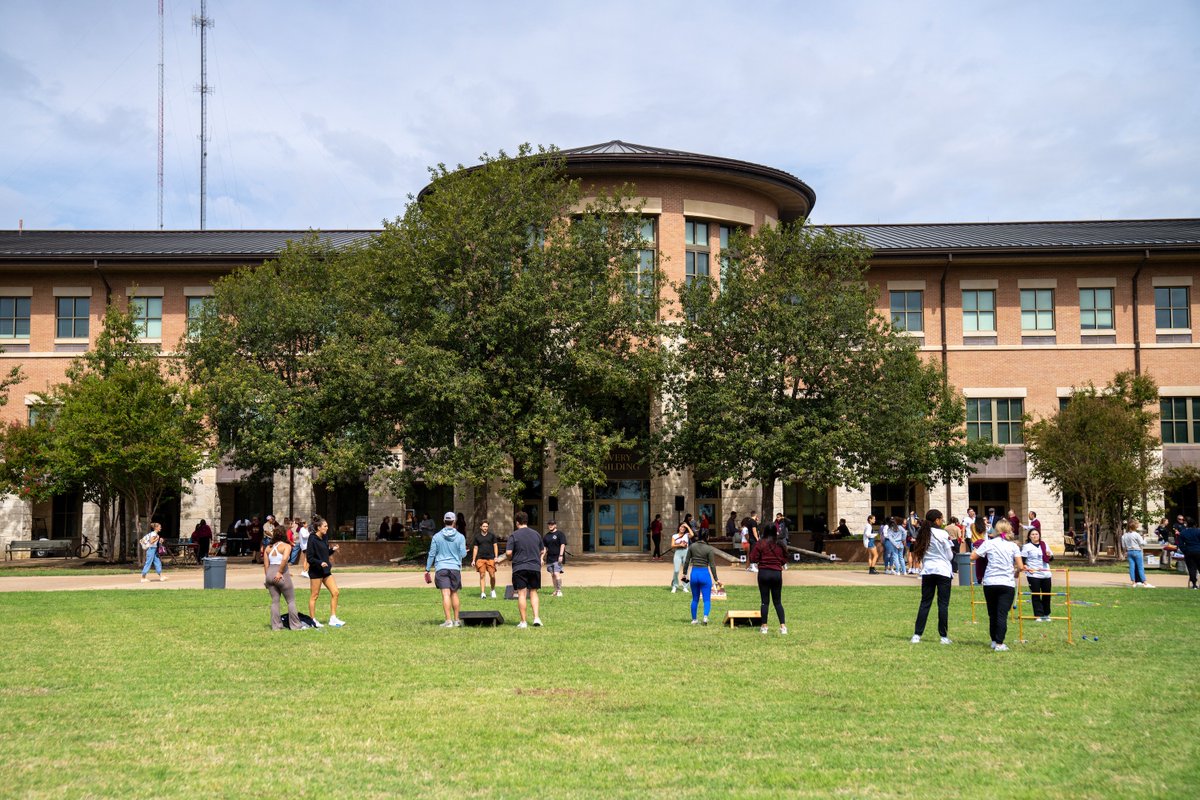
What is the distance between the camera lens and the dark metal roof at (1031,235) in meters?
47.6

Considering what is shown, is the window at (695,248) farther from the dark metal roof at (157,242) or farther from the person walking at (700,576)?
the person walking at (700,576)

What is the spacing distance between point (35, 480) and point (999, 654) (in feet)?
119

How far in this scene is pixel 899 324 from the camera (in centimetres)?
4784

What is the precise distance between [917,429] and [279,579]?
2575 cm

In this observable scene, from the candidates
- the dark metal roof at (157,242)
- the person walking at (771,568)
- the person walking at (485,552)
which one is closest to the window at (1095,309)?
the dark metal roof at (157,242)

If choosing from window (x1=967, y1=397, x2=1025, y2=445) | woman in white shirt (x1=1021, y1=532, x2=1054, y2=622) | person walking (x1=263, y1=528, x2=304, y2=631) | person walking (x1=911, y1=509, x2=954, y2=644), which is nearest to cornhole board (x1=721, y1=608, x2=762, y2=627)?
person walking (x1=911, y1=509, x2=954, y2=644)

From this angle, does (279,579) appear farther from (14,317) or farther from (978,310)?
(14,317)

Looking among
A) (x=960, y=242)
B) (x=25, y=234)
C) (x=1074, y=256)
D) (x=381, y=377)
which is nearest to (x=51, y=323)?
(x=25, y=234)

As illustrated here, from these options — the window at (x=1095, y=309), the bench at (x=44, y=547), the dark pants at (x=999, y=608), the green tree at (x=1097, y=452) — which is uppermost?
the window at (x=1095, y=309)

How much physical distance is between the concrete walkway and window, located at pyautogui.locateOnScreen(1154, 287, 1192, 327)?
53.5ft

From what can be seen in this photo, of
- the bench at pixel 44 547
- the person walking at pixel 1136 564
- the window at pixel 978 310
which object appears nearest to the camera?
the person walking at pixel 1136 564

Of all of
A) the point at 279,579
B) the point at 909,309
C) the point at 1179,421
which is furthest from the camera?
the point at 909,309

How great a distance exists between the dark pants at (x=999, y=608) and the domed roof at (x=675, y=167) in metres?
29.9

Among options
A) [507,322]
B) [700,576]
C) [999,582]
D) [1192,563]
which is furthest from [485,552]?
[1192,563]
